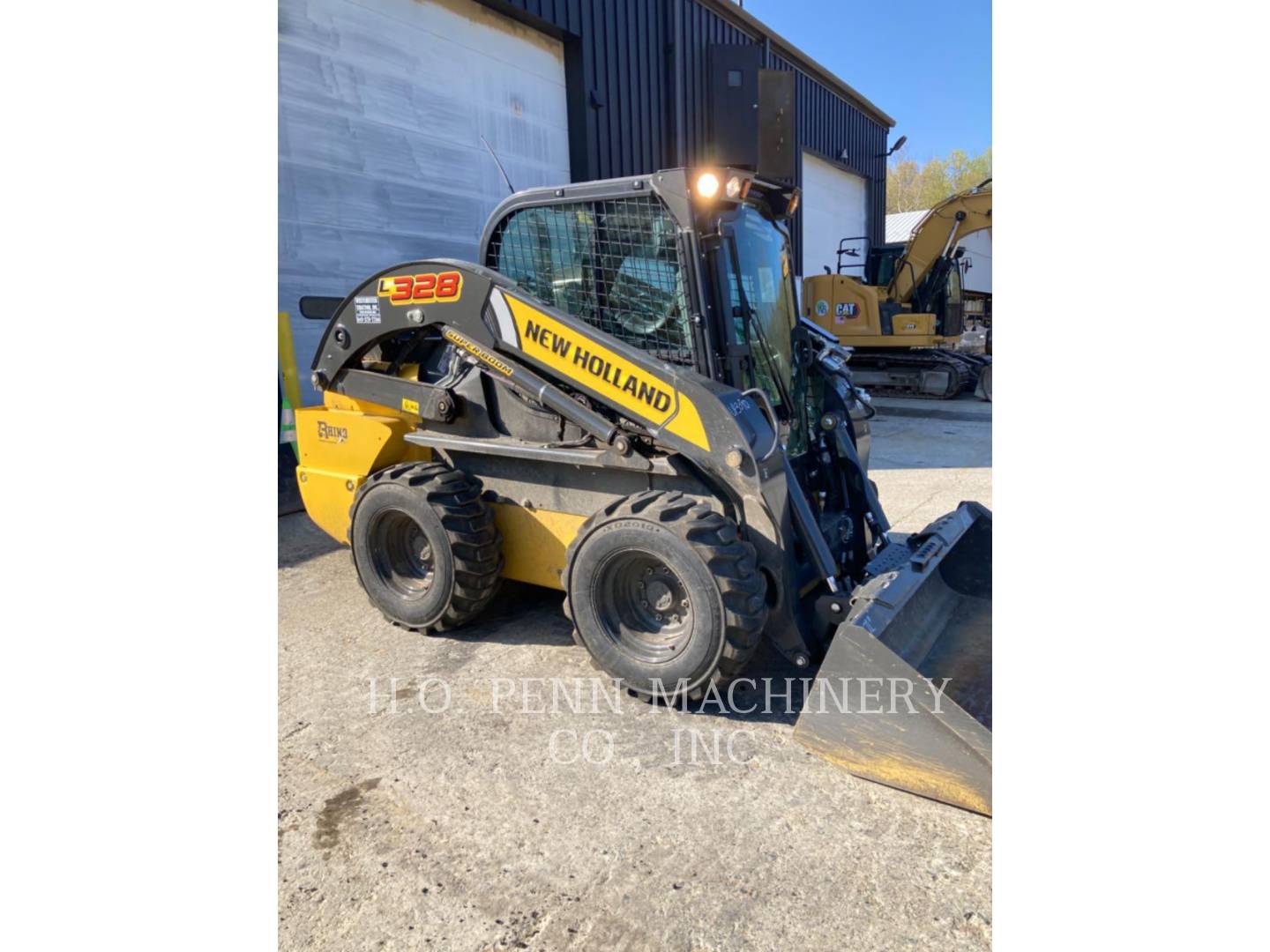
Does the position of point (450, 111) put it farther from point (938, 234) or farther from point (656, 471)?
point (938, 234)

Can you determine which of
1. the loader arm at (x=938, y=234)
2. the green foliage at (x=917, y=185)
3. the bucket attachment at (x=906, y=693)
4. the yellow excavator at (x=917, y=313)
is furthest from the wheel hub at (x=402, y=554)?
the green foliage at (x=917, y=185)

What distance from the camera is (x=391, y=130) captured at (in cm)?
805

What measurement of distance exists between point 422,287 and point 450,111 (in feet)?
18.5

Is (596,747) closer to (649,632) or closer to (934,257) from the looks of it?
(649,632)

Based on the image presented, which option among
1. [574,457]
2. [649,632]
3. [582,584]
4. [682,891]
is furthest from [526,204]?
[682,891]

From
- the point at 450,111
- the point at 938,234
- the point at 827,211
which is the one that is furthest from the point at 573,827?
the point at 827,211

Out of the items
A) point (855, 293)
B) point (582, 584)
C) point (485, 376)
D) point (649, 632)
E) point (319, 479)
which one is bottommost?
point (649, 632)

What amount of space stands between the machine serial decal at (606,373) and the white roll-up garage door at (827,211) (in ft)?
46.9

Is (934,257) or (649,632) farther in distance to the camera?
(934,257)

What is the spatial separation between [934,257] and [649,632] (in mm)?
12952

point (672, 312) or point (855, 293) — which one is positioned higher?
point (855, 293)

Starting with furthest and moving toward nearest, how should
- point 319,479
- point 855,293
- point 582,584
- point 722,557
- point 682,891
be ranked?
point 855,293 → point 319,479 → point 582,584 → point 722,557 → point 682,891

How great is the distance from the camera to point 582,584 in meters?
3.34

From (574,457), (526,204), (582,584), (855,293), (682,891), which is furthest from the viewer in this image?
(855,293)
